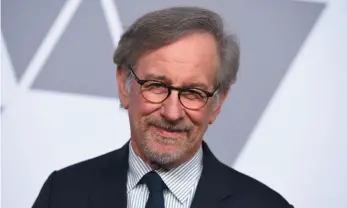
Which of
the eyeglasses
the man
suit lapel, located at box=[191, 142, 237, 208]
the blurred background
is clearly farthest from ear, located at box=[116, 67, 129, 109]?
the blurred background

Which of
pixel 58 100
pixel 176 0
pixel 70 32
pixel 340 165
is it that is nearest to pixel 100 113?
pixel 58 100

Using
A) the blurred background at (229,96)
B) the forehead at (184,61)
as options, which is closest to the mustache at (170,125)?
the forehead at (184,61)

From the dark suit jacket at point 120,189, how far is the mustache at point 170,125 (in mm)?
164

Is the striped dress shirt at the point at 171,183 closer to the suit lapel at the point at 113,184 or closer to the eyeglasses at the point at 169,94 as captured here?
the suit lapel at the point at 113,184

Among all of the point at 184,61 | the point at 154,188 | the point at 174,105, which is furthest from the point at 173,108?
the point at 154,188

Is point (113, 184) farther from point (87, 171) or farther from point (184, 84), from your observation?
point (184, 84)

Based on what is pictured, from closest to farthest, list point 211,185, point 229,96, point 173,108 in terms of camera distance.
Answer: point 173,108
point 211,185
point 229,96

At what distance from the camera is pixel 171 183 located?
68.2 inches

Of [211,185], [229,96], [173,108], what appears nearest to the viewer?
[173,108]

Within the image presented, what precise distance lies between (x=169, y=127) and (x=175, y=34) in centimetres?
23

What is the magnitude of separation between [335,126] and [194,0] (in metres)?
0.69

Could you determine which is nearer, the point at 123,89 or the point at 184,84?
the point at 184,84

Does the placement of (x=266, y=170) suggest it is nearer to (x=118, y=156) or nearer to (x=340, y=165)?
(x=340, y=165)

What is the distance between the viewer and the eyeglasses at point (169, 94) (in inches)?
65.3
